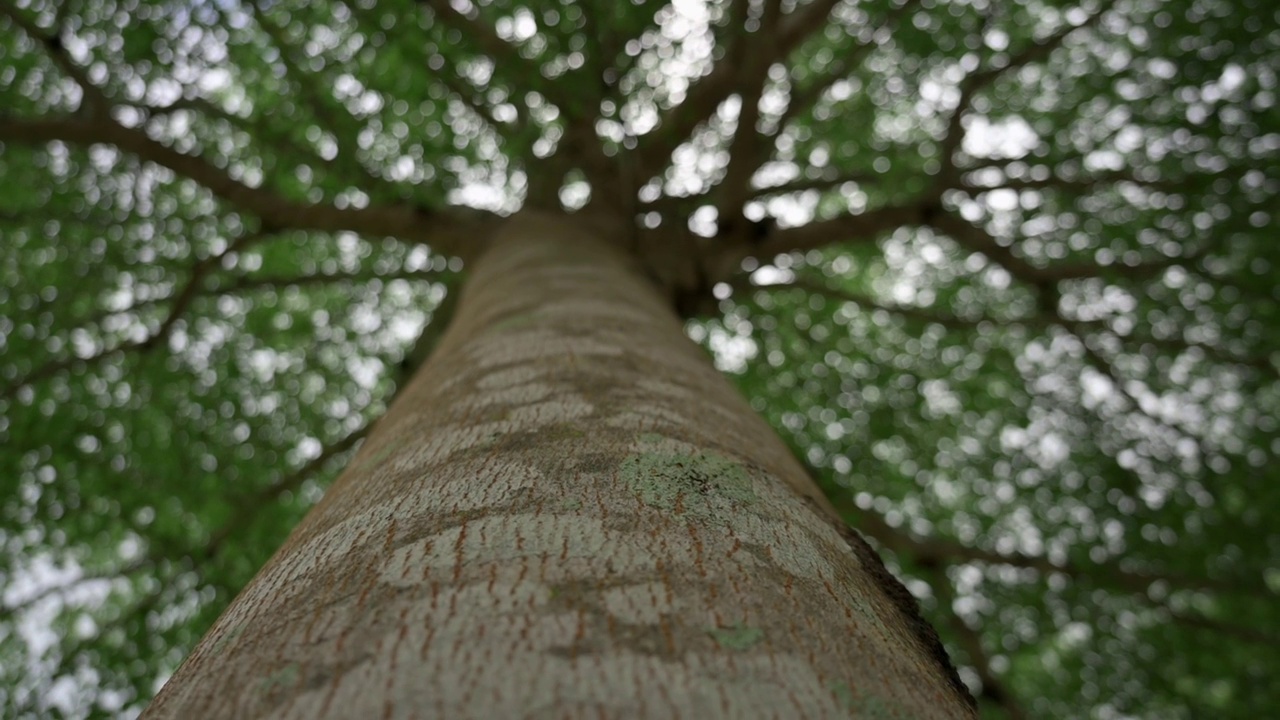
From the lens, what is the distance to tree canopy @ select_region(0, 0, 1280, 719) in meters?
3.77

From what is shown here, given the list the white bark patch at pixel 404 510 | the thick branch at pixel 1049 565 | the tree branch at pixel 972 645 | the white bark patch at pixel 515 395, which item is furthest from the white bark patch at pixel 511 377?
the tree branch at pixel 972 645

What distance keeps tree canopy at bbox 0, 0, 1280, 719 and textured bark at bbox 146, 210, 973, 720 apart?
2.10 meters

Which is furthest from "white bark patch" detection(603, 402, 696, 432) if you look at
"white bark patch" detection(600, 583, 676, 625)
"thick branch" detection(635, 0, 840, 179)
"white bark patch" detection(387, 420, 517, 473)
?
"thick branch" detection(635, 0, 840, 179)

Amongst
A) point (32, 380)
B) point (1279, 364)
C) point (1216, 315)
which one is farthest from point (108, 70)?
point (1279, 364)

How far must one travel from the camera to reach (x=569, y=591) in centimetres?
67

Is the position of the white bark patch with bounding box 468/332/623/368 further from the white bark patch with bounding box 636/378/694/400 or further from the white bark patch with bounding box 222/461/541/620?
the white bark patch with bounding box 222/461/541/620

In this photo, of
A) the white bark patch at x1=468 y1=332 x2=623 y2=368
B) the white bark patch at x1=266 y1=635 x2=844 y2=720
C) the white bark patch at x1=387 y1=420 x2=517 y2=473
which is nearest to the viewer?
the white bark patch at x1=266 y1=635 x2=844 y2=720

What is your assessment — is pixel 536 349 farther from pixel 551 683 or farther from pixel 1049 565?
pixel 1049 565

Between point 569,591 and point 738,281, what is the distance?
4307 mm

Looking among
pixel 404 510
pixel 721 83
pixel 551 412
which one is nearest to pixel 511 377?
pixel 551 412

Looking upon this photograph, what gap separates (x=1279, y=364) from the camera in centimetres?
525

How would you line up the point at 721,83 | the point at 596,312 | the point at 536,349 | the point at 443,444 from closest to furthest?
the point at 443,444 → the point at 536,349 → the point at 596,312 → the point at 721,83

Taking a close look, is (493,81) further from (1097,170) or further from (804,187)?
(1097,170)

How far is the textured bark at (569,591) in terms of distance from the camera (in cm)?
57
